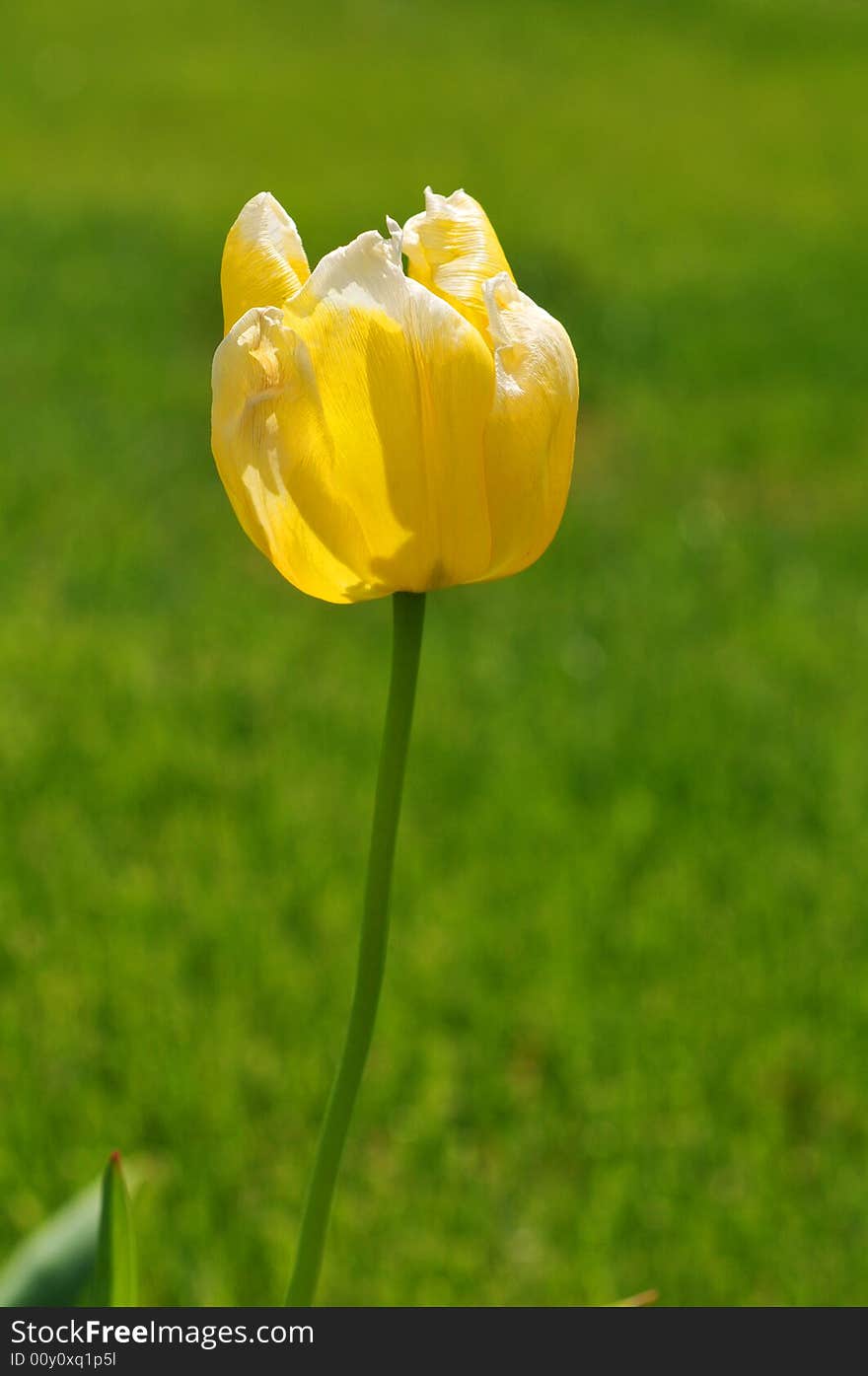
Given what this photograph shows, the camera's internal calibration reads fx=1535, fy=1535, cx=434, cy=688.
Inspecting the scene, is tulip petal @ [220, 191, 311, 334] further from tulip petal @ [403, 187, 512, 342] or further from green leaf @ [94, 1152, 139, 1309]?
green leaf @ [94, 1152, 139, 1309]

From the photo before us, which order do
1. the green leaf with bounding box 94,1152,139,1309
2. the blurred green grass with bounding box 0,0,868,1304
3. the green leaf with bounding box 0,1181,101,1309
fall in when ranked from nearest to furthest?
the green leaf with bounding box 94,1152,139,1309 < the green leaf with bounding box 0,1181,101,1309 < the blurred green grass with bounding box 0,0,868,1304

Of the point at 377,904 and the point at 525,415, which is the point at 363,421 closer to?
the point at 525,415

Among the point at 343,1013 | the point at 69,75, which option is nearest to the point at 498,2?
the point at 69,75

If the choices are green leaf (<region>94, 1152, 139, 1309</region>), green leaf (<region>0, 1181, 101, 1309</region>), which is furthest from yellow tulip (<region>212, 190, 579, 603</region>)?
green leaf (<region>0, 1181, 101, 1309</region>)

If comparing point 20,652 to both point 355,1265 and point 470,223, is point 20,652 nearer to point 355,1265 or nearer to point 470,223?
point 355,1265

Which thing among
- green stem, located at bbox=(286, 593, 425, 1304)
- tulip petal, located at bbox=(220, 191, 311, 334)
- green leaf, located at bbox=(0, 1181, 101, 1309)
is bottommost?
green leaf, located at bbox=(0, 1181, 101, 1309)

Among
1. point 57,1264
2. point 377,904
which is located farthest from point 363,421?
point 57,1264

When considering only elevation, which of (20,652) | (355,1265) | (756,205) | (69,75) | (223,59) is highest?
(223,59)
